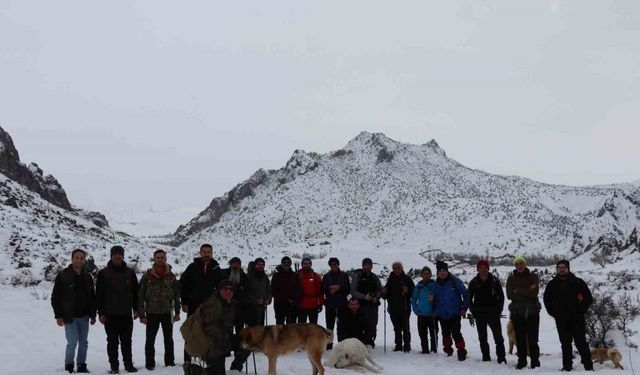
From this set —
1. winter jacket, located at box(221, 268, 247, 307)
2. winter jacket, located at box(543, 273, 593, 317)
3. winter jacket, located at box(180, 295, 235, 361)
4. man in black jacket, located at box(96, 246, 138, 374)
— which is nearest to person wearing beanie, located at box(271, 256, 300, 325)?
winter jacket, located at box(221, 268, 247, 307)

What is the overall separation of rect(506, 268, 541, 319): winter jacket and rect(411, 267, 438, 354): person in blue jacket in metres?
1.64

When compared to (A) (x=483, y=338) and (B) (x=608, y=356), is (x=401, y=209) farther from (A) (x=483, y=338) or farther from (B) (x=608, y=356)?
(B) (x=608, y=356)

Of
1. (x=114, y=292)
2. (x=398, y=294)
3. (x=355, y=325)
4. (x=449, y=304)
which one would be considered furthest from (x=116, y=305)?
(x=449, y=304)

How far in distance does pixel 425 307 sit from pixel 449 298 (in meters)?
0.53

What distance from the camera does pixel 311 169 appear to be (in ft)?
322

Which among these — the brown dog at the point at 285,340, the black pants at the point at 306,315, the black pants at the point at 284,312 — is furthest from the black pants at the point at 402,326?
the brown dog at the point at 285,340

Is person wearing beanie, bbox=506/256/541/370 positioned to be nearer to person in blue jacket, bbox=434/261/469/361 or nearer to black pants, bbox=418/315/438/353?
person in blue jacket, bbox=434/261/469/361

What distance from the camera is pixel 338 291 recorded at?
11.4 meters

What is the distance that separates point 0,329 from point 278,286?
23.6 ft

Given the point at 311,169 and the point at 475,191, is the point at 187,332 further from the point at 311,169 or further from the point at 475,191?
the point at 311,169

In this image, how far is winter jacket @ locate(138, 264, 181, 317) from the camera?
8875 millimetres

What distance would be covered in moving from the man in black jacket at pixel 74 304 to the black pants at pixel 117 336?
287 millimetres

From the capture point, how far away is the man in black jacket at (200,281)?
928cm

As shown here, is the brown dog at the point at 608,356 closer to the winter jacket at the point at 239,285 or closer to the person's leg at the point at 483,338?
the person's leg at the point at 483,338
